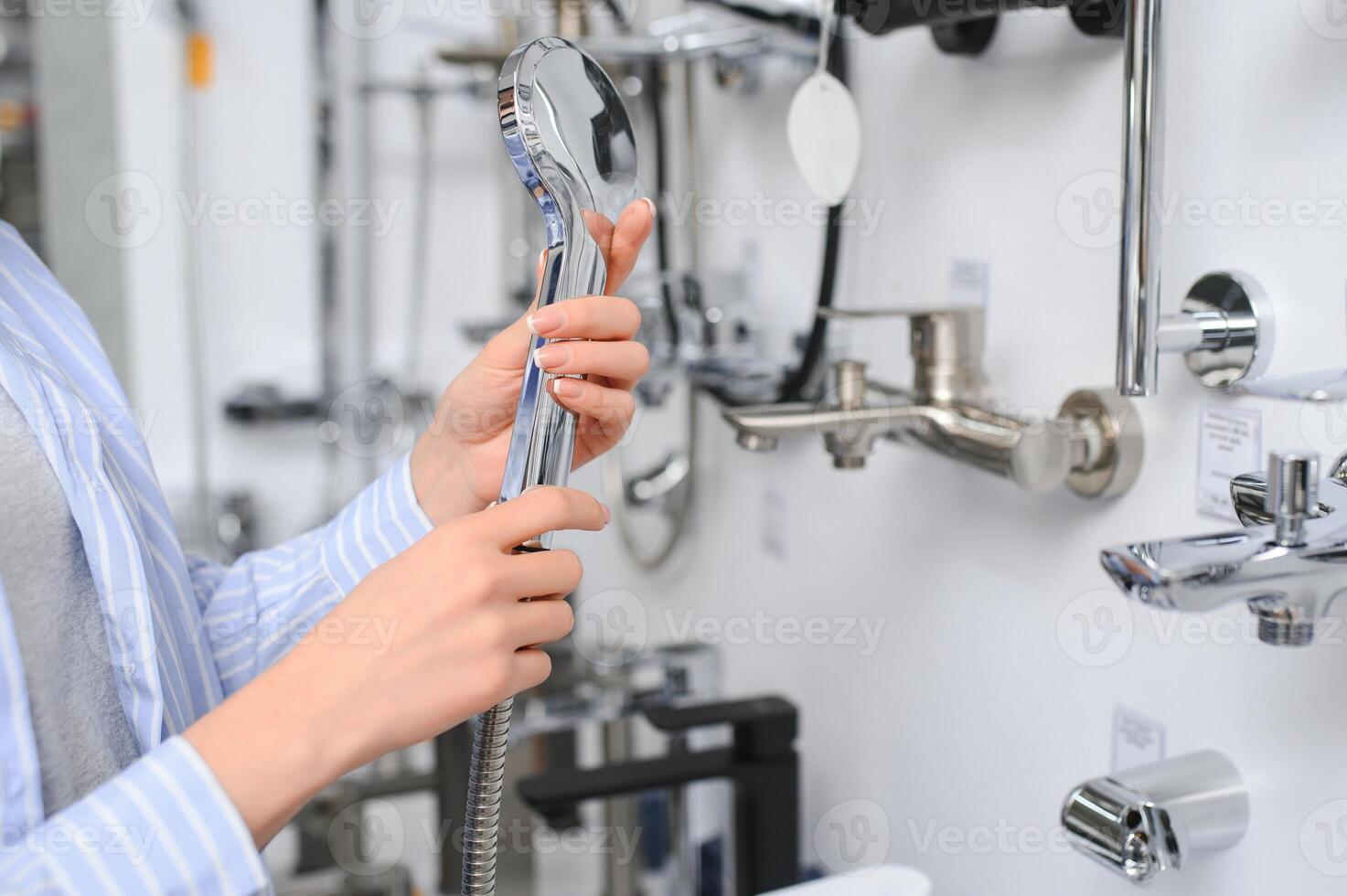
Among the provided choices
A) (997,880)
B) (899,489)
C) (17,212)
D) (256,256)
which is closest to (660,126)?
(899,489)

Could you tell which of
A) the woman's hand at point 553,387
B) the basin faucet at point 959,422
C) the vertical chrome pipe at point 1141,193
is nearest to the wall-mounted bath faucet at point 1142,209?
the vertical chrome pipe at point 1141,193

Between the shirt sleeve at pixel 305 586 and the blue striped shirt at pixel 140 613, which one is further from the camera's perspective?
the shirt sleeve at pixel 305 586

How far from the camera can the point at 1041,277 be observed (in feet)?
2.23

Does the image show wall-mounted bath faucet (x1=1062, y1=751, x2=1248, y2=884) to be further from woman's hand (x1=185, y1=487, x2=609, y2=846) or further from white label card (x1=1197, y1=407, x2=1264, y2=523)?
woman's hand (x1=185, y1=487, x2=609, y2=846)

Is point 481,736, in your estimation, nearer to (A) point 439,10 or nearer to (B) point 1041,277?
(B) point 1041,277

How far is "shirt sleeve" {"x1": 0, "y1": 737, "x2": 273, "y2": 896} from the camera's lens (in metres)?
0.39

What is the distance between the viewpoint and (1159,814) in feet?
1.76

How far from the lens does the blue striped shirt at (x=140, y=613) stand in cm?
40

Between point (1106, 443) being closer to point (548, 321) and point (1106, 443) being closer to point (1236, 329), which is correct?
point (1236, 329)

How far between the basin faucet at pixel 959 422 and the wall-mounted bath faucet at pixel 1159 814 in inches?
6.0

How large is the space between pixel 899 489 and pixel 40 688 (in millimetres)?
562

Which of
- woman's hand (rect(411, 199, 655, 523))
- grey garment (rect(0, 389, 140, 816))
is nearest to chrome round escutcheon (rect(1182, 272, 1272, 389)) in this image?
woman's hand (rect(411, 199, 655, 523))

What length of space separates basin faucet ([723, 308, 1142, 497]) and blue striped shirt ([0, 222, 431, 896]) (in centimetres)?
25

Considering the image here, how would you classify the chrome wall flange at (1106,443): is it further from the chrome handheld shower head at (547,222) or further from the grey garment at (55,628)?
the grey garment at (55,628)
